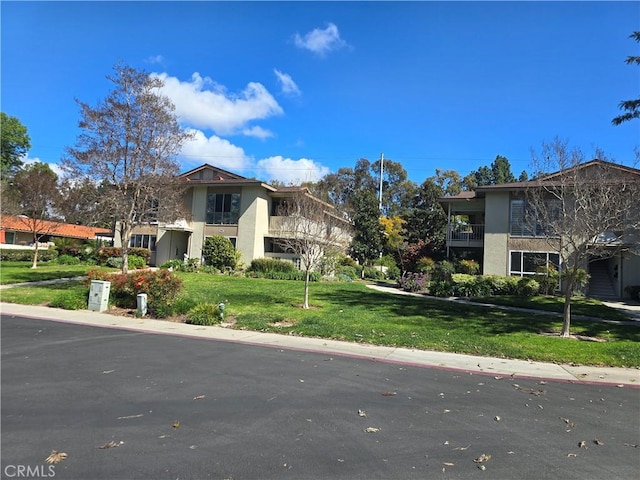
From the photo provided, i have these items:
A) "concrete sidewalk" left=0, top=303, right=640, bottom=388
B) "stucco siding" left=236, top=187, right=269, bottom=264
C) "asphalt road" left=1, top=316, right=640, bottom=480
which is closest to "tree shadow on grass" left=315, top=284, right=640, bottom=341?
"concrete sidewalk" left=0, top=303, right=640, bottom=388

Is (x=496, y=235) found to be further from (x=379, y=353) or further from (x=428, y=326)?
(x=379, y=353)

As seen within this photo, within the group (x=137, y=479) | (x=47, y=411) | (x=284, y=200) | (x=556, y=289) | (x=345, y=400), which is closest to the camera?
(x=137, y=479)

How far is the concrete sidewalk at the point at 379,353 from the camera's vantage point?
26.8 feet

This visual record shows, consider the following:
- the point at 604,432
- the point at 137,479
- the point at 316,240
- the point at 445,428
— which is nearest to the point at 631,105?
the point at 316,240

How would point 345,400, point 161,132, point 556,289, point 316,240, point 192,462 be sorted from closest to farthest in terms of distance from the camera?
point 192,462 → point 345,400 → point 316,240 → point 161,132 → point 556,289

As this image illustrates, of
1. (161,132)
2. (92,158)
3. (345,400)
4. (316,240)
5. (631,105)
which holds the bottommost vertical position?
(345,400)

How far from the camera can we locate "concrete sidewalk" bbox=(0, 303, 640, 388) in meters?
8.18

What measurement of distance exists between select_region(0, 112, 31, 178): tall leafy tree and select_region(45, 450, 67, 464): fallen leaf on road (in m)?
Result: 67.4

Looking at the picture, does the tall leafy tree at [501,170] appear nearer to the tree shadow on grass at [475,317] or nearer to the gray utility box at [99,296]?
the tree shadow on grass at [475,317]

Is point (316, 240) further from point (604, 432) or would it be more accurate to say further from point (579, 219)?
point (604, 432)

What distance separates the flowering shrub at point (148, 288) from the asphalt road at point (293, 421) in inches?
222

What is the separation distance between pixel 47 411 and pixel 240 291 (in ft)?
46.8

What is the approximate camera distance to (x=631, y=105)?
18000 millimetres

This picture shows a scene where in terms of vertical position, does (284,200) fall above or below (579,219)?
above
